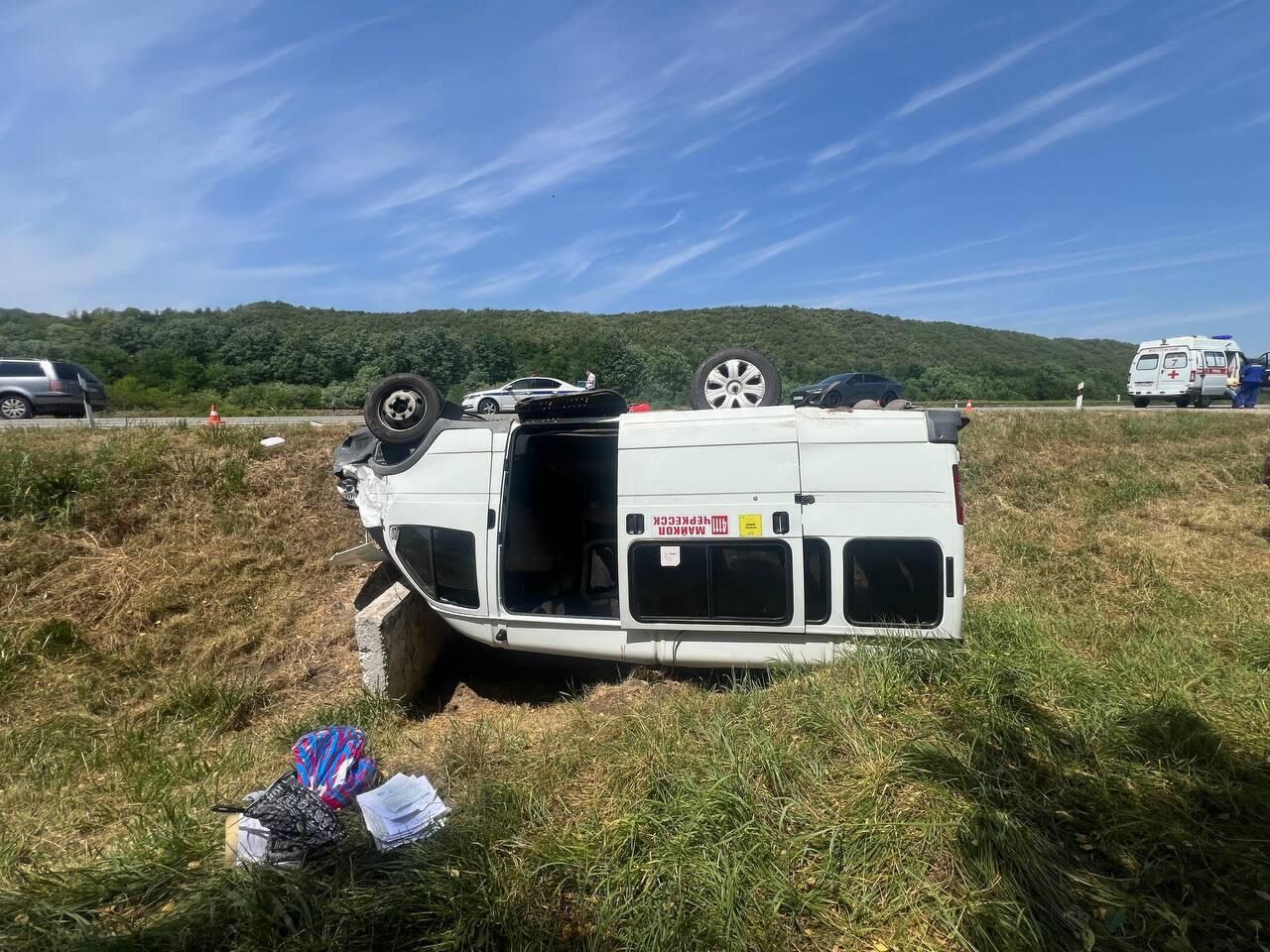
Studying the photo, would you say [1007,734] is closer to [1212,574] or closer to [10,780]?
[1212,574]

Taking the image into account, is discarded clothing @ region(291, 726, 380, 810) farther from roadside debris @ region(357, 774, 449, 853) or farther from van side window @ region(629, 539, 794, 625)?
van side window @ region(629, 539, 794, 625)

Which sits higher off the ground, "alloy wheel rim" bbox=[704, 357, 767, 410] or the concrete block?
"alloy wheel rim" bbox=[704, 357, 767, 410]

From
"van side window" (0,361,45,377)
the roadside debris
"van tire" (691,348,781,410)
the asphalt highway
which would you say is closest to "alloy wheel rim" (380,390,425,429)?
"van tire" (691,348,781,410)

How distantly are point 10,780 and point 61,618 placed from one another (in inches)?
76.4

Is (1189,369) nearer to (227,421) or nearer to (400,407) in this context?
(400,407)

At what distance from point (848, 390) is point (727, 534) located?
52.6ft

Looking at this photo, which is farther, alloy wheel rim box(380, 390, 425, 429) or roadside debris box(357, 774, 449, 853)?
alloy wheel rim box(380, 390, 425, 429)

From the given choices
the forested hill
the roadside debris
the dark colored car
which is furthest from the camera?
the forested hill

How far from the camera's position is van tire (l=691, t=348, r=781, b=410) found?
5.02m

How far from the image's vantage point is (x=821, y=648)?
395 centimetres

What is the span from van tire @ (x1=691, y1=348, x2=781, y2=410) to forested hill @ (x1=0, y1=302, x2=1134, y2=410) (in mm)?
12927

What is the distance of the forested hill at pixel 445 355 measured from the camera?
24562 millimetres

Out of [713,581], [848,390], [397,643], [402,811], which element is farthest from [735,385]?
[848,390]

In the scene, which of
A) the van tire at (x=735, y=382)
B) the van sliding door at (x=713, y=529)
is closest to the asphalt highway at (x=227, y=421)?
the van tire at (x=735, y=382)
